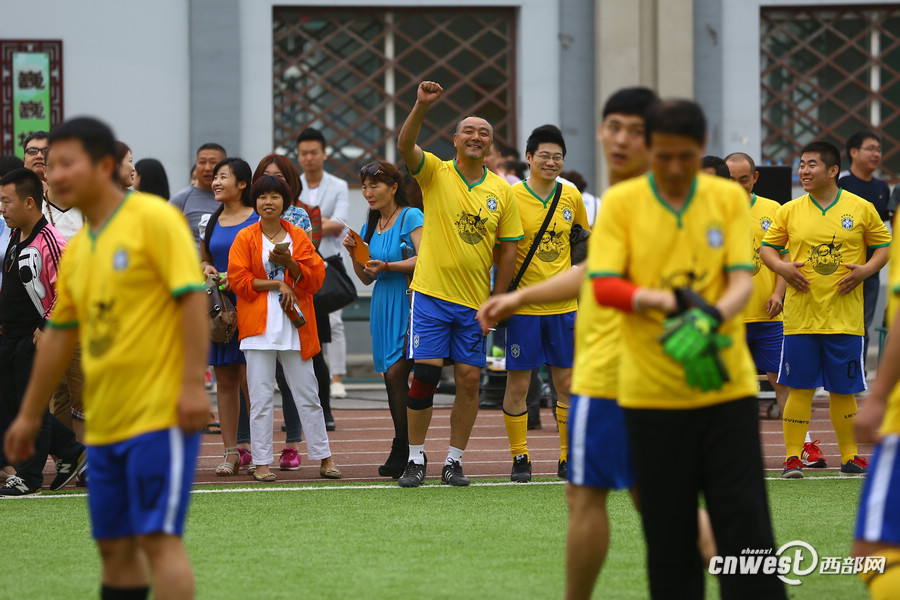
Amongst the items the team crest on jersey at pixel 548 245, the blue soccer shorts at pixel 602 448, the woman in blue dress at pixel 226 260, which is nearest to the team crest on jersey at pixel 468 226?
the team crest on jersey at pixel 548 245

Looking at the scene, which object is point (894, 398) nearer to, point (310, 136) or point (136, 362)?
point (136, 362)

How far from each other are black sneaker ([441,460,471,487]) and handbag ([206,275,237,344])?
1.82m

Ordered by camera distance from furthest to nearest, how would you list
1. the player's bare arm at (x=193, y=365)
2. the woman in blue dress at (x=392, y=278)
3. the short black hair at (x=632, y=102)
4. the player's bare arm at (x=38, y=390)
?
the woman in blue dress at (x=392, y=278) → the short black hair at (x=632, y=102) → the player's bare arm at (x=38, y=390) → the player's bare arm at (x=193, y=365)

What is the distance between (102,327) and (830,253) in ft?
19.5

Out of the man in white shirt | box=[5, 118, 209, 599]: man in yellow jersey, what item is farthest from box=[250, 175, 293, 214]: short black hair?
box=[5, 118, 209, 599]: man in yellow jersey

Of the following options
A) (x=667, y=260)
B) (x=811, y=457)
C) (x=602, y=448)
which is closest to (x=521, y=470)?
(x=811, y=457)

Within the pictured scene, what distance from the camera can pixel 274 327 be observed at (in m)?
8.53

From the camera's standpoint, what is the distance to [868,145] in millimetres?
11430

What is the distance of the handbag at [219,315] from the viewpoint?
28.9 ft

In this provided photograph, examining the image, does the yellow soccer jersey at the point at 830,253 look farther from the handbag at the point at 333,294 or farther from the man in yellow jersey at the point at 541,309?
the handbag at the point at 333,294

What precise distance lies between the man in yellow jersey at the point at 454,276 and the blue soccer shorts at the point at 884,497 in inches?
175

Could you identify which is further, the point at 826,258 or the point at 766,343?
the point at 766,343

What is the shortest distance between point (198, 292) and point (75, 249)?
0.55 metres

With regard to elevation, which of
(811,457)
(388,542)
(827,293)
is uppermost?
(827,293)
